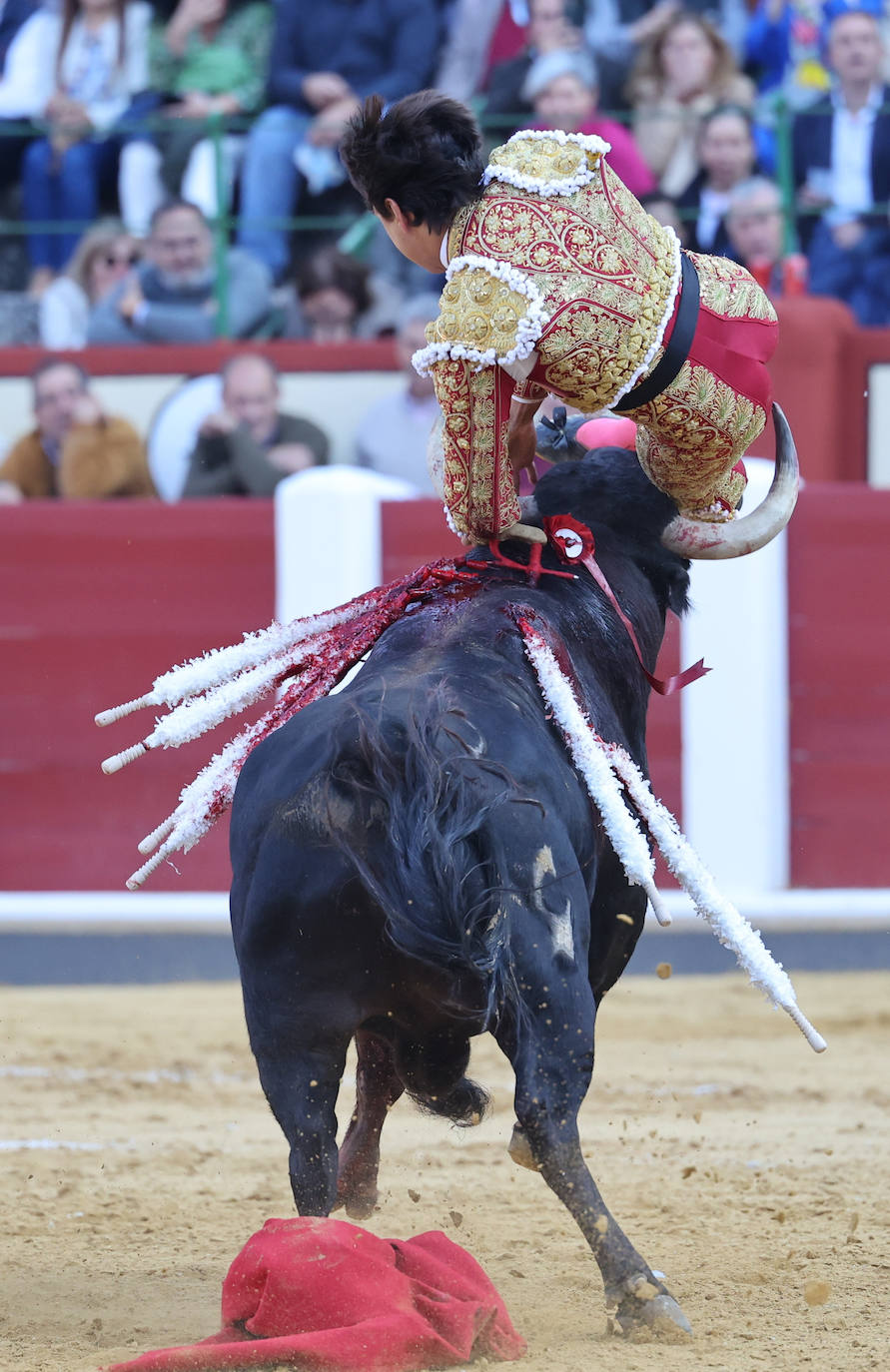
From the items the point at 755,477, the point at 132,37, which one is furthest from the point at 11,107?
the point at 755,477

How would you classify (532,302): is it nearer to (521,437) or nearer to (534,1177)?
(521,437)

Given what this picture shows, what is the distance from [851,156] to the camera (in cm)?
680

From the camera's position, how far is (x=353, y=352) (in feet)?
21.3

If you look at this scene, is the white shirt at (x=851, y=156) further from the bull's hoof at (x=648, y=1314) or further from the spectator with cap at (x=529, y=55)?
the bull's hoof at (x=648, y=1314)

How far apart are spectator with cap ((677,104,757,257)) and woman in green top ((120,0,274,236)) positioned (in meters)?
1.78

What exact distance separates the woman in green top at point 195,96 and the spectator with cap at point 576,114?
1.22m

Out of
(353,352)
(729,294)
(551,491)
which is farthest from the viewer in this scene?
(353,352)

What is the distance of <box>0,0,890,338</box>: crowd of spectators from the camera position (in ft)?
21.9

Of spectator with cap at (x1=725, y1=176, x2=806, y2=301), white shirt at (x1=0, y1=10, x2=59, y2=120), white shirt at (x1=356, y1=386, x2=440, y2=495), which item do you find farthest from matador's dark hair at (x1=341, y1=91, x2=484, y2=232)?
white shirt at (x1=0, y1=10, x2=59, y2=120)

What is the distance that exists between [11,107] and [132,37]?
59cm

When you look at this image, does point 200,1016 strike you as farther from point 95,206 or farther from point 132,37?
point 132,37

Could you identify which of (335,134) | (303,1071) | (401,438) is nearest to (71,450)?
(401,438)

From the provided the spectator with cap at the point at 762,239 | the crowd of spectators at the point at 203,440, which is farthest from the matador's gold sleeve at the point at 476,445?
the spectator with cap at the point at 762,239

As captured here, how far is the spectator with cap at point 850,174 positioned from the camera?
6.66m
